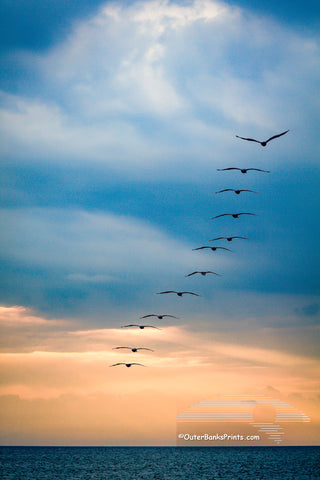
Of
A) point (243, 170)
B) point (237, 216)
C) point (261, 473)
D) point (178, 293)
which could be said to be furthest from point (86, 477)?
point (243, 170)

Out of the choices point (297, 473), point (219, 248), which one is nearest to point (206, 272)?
point (219, 248)

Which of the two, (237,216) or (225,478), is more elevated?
(237,216)

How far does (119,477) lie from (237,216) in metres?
102

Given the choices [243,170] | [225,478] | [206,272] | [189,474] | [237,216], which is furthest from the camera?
[189,474]

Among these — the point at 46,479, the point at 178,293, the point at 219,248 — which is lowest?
the point at 46,479

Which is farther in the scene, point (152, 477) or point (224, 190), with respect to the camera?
point (152, 477)

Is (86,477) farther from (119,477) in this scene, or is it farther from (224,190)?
(224,190)

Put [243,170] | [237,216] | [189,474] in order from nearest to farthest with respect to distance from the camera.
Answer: [243,170], [237,216], [189,474]

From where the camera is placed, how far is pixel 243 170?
7656 cm

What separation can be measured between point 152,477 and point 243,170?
362ft

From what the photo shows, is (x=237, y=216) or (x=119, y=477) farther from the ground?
(x=237, y=216)

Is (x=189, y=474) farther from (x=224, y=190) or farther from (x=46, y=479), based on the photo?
(x=224, y=190)

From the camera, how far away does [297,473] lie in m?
178

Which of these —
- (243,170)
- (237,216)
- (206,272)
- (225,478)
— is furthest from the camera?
(225,478)
